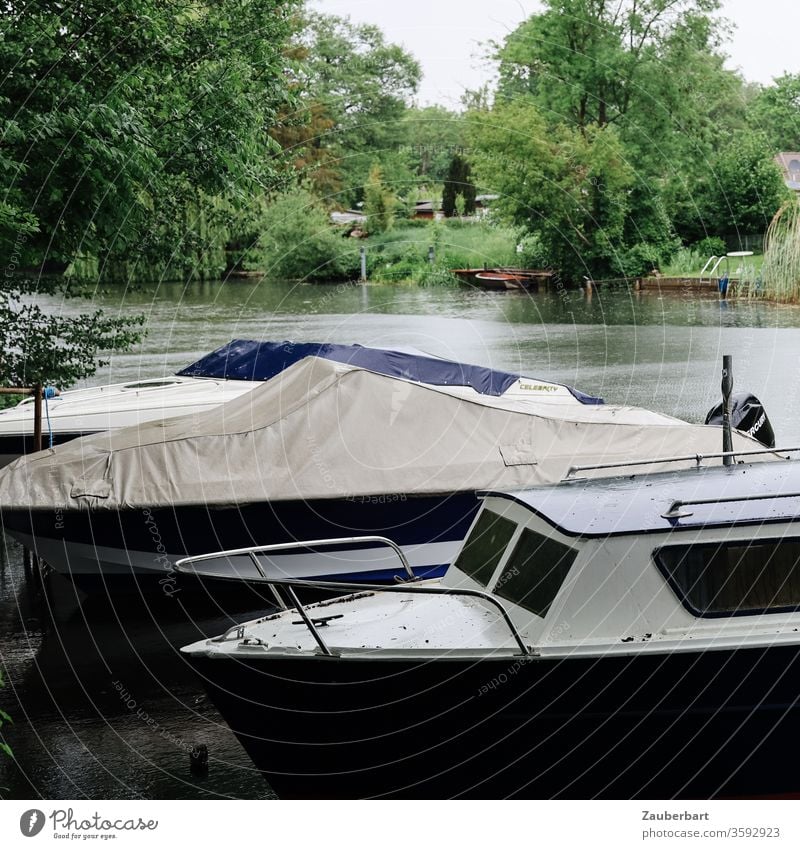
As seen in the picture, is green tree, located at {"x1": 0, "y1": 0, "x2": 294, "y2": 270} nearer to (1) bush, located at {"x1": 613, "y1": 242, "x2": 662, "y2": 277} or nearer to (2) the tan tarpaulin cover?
(2) the tan tarpaulin cover

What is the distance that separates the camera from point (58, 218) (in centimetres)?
1251

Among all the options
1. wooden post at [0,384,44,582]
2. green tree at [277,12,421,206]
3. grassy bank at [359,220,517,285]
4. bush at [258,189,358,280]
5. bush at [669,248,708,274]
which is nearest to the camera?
wooden post at [0,384,44,582]

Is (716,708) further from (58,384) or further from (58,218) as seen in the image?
(58,384)

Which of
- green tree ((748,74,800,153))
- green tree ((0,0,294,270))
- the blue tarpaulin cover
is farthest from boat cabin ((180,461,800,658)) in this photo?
green tree ((748,74,800,153))

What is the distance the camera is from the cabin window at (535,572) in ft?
20.7

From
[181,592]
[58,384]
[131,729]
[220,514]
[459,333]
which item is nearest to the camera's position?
[131,729]

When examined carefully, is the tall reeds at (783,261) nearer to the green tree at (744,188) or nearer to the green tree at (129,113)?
the green tree at (744,188)

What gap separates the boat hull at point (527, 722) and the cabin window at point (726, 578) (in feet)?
0.88

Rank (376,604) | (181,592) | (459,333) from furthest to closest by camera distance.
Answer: (459,333) → (181,592) → (376,604)

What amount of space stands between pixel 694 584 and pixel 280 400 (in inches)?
222

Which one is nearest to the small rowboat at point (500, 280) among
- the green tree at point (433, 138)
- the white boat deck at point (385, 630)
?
the green tree at point (433, 138)

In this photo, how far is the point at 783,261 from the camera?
1312 inches

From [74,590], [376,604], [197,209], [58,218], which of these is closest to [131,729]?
[376,604]

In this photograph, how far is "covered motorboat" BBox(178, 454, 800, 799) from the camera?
6180 mm
